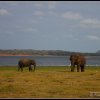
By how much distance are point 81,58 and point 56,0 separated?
1965 cm

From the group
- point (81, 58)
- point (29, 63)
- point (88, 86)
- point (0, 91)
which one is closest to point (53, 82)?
point (88, 86)

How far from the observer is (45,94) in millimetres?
15891

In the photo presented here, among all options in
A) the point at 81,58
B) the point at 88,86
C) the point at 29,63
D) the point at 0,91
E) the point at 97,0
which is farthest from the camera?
the point at 29,63

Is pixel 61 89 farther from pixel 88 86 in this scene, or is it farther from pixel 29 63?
pixel 29 63

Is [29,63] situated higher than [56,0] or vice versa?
[56,0]

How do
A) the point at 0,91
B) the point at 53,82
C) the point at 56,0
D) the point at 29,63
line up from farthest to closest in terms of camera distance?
the point at 29,63 → the point at 53,82 → the point at 0,91 → the point at 56,0

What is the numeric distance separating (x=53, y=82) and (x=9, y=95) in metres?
4.73

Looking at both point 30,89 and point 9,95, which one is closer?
point 9,95

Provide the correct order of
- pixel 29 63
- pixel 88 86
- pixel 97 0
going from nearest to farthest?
pixel 97 0 < pixel 88 86 < pixel 29 63

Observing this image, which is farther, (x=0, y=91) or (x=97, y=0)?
(x=0, y=91)

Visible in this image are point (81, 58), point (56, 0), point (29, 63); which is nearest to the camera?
point (56, 0)

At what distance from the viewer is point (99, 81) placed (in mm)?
20406

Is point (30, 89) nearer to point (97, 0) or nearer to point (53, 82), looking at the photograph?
point (53, 82)

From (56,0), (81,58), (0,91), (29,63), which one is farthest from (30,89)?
(29,63)
